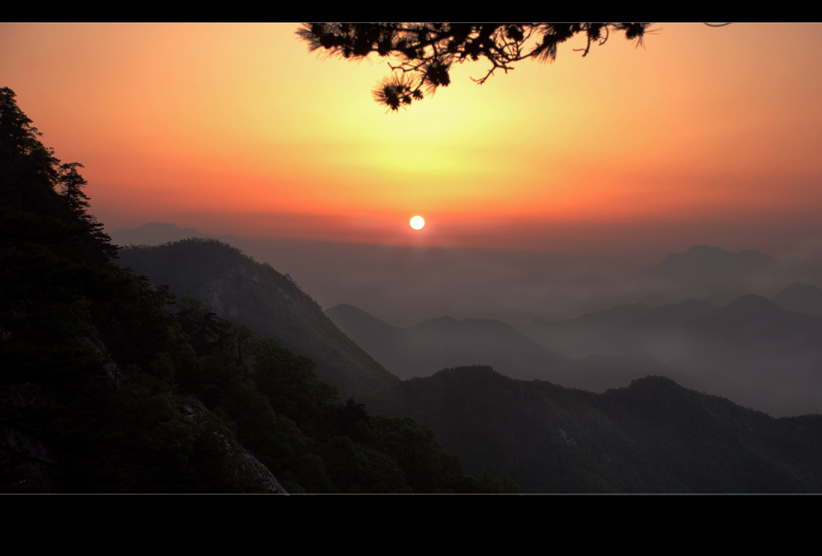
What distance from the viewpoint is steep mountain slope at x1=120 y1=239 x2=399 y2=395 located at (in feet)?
194

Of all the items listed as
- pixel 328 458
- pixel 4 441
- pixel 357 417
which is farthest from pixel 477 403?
pixel 4 441

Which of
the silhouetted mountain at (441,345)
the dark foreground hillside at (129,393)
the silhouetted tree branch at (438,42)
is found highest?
the silhouetted tree branch at (438,42)

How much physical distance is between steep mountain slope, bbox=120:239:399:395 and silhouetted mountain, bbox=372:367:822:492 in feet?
44.2

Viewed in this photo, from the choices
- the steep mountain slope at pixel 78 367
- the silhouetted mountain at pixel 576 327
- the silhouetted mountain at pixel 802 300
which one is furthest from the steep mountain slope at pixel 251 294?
the silhouetted mountain at pixel 576 327

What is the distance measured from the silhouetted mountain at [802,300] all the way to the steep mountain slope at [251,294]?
7358 cm

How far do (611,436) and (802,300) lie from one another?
55.5 metres

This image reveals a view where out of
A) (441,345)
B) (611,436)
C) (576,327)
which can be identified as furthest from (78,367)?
(576,327)

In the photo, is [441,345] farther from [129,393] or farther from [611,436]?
[129,393]

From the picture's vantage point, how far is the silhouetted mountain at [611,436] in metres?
38.9

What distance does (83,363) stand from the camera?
15.0 feet

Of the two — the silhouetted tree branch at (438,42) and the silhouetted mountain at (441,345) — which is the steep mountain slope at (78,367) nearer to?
the silhouetted tree branch at (438,42)

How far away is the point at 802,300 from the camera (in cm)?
6794
